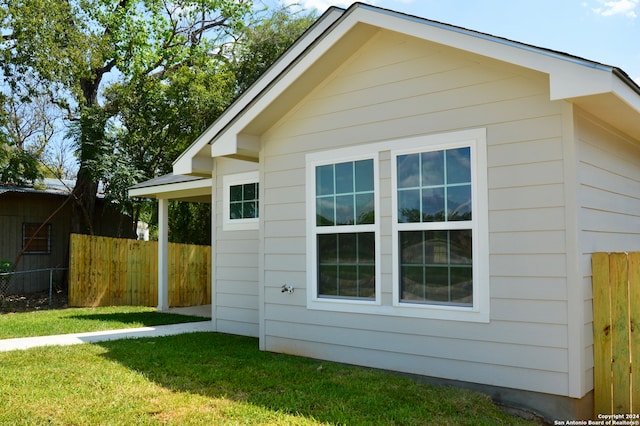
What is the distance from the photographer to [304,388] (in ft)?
17.1

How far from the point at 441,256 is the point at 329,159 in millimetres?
1811

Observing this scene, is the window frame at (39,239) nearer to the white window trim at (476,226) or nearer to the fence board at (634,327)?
the white window trim at (476,226)

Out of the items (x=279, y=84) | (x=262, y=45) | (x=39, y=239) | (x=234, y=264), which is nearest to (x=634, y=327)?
(x=279, y=84)

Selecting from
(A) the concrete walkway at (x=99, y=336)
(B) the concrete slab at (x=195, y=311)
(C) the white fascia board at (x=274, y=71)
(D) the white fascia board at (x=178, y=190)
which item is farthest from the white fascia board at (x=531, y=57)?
(B) the concrete slab at (x=195, y=311)

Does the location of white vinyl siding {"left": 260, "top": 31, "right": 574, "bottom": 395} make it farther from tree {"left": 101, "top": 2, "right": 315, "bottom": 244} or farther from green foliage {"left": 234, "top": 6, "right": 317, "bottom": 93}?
green foliage {"left": 234, "top": 6, "right": 317, "bottom": 93}

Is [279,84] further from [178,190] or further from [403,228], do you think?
[178,190]

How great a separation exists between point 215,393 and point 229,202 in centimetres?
445

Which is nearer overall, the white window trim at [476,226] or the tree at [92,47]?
the white window trim at [476,226]

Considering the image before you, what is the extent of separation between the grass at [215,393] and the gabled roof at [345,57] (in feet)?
8.96

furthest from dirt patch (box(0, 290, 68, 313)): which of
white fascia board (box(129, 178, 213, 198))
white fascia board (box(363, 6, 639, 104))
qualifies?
white fascia board (box(363, 6, 639, 104))

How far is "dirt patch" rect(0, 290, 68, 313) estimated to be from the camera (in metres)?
12.9

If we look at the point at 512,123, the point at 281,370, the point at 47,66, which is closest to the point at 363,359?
the point at 281,370

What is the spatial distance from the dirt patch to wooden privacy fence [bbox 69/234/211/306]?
0.83 metres

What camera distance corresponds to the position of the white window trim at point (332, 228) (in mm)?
5859
